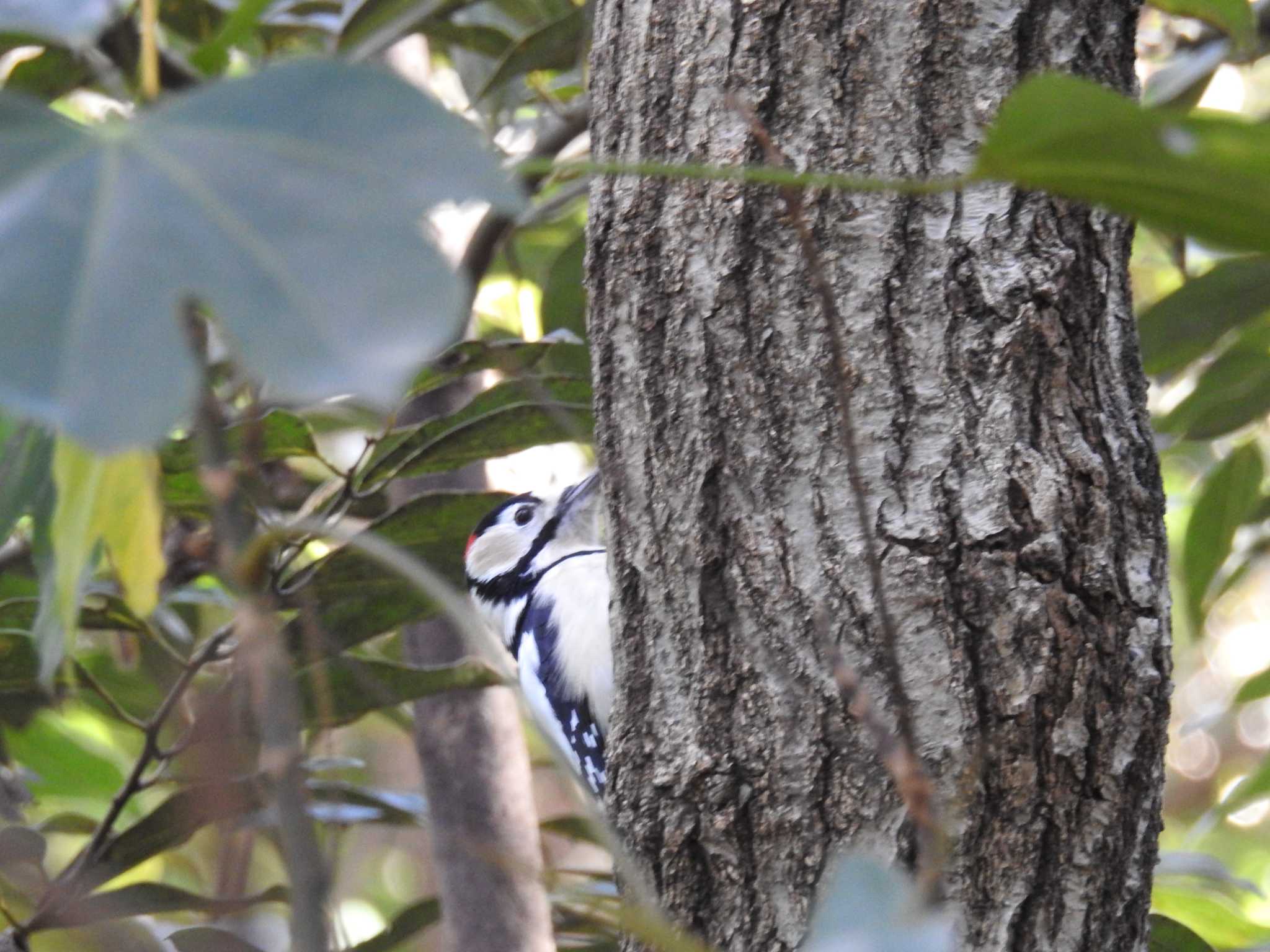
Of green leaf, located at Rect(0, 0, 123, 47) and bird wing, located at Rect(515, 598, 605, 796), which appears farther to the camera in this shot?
bird wing, located at Rect(515, 598, 605, 796)

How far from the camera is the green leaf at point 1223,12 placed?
4.31ft

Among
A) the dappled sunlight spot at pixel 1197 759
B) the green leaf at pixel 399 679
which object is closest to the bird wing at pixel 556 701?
the green leaf at pixel 399 679

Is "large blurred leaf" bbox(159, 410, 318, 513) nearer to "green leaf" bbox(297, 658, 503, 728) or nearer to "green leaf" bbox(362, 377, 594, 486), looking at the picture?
"green leaf" bbox(362, 377, 594, 486)

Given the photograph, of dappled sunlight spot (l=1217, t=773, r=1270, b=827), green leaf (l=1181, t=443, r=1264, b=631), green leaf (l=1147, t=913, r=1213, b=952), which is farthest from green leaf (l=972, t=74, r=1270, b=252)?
dappled sunlight spot (l=1217, t=773, r=1270, b=827)

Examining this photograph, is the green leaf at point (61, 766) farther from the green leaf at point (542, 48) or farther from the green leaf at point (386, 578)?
the green leaf at point (542, 48)

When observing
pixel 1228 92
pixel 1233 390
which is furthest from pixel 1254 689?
pixel 1228 92

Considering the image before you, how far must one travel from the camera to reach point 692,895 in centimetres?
109

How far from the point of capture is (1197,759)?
19.0 feet

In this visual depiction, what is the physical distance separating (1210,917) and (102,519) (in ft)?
6.03

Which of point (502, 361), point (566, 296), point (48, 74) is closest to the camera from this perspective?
point (502, 361)

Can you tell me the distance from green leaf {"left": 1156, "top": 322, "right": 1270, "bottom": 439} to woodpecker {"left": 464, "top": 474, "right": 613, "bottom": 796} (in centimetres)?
96

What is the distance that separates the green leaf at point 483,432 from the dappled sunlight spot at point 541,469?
35 cm

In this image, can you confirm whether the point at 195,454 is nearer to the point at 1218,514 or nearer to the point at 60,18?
the point at 60,18

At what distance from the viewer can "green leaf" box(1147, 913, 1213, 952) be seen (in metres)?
1.53
